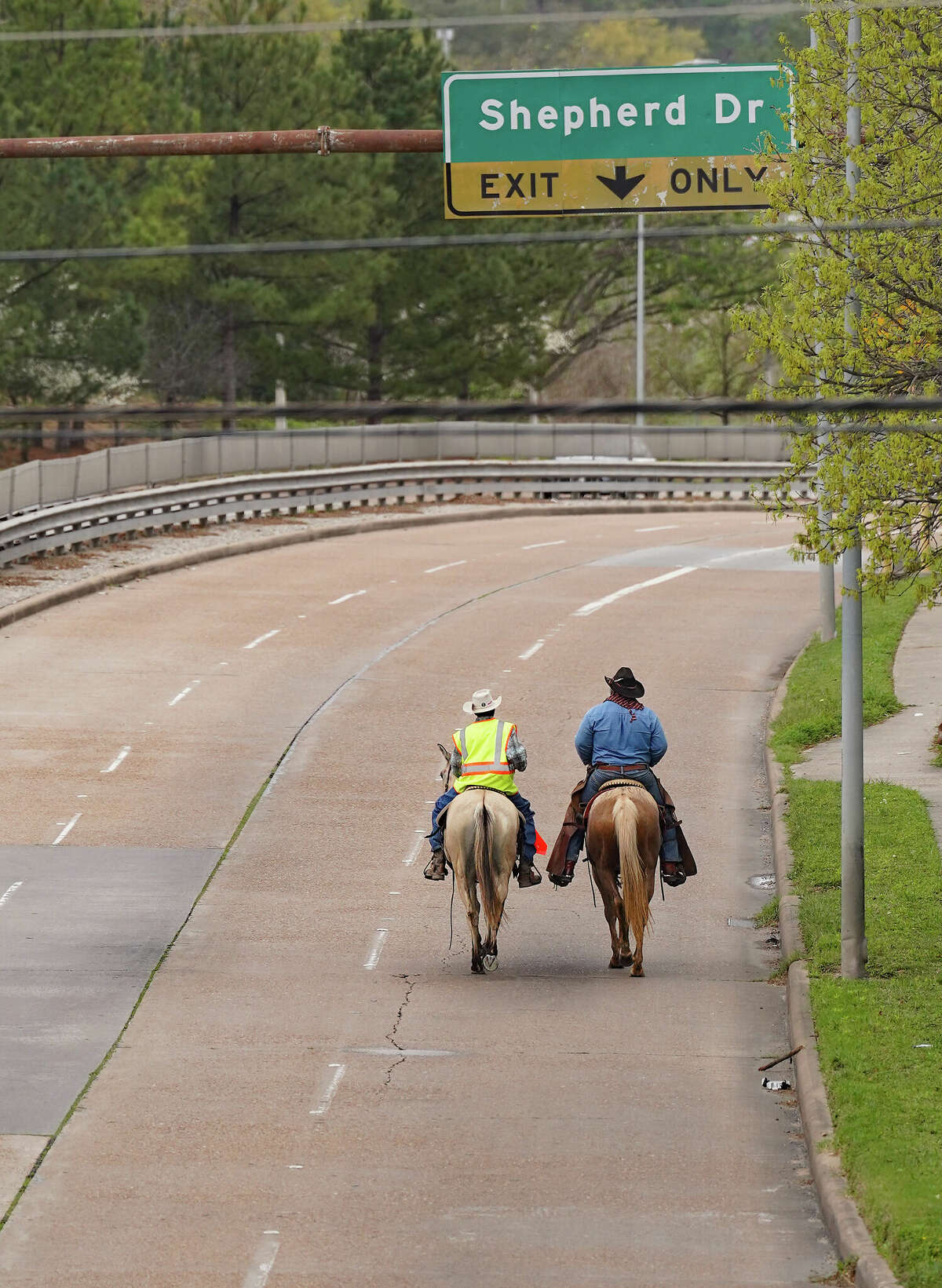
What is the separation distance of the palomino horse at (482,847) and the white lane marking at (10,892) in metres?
4.66

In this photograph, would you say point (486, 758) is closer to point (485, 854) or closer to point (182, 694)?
point (485, 854)

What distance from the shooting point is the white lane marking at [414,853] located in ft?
65.9

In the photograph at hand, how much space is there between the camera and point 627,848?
15883mm

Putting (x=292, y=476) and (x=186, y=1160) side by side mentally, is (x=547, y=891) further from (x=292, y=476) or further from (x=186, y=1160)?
(x=292, y=476)

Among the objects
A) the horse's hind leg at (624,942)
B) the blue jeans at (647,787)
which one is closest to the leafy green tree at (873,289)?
the blue jeans at (647,787)

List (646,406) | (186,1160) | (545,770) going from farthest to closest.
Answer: (545,770) → (186,1160) → (646,406)

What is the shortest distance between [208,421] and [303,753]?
43585mm

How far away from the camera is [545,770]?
2375cm

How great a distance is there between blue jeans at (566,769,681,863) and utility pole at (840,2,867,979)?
139cm

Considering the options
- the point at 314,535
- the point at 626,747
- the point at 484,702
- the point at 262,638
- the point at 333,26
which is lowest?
the point at 262,638

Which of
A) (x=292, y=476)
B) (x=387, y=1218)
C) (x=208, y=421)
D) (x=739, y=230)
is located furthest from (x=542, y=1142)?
(x=208, y=421)

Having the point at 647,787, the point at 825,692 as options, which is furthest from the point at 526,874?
the point at 825,692

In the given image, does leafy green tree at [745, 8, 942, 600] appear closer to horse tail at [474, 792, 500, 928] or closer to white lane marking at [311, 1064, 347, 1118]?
horse tail at [474, 792, 500, 928]

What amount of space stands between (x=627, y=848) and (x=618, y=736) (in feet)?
3.36
